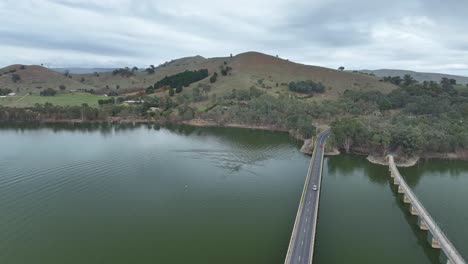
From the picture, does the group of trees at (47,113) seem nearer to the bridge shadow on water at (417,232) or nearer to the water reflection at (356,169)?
the water reflection at (356,169)

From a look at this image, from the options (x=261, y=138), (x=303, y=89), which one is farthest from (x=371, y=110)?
(x=261, y=138)

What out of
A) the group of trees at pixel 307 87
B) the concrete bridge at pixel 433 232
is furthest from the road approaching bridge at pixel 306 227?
the group of trees at pixel 307 87

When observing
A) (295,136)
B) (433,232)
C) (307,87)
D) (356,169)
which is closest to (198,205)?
(433,232)

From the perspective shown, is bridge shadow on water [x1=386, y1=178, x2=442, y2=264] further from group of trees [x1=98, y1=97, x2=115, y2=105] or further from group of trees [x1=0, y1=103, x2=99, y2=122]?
group of trees [x1=98, y1=97, x2=115, y2=105]

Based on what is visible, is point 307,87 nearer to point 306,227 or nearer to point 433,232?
point 433,232

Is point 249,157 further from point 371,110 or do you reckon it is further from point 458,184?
point 371,110

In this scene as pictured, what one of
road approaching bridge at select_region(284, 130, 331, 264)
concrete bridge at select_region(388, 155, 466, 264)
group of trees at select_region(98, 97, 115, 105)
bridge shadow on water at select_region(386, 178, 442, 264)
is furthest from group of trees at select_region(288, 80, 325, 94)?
concrete bridge at select_region(388, 155, 466, 264)

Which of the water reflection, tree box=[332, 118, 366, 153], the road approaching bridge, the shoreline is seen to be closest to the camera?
the road approaching bridge
